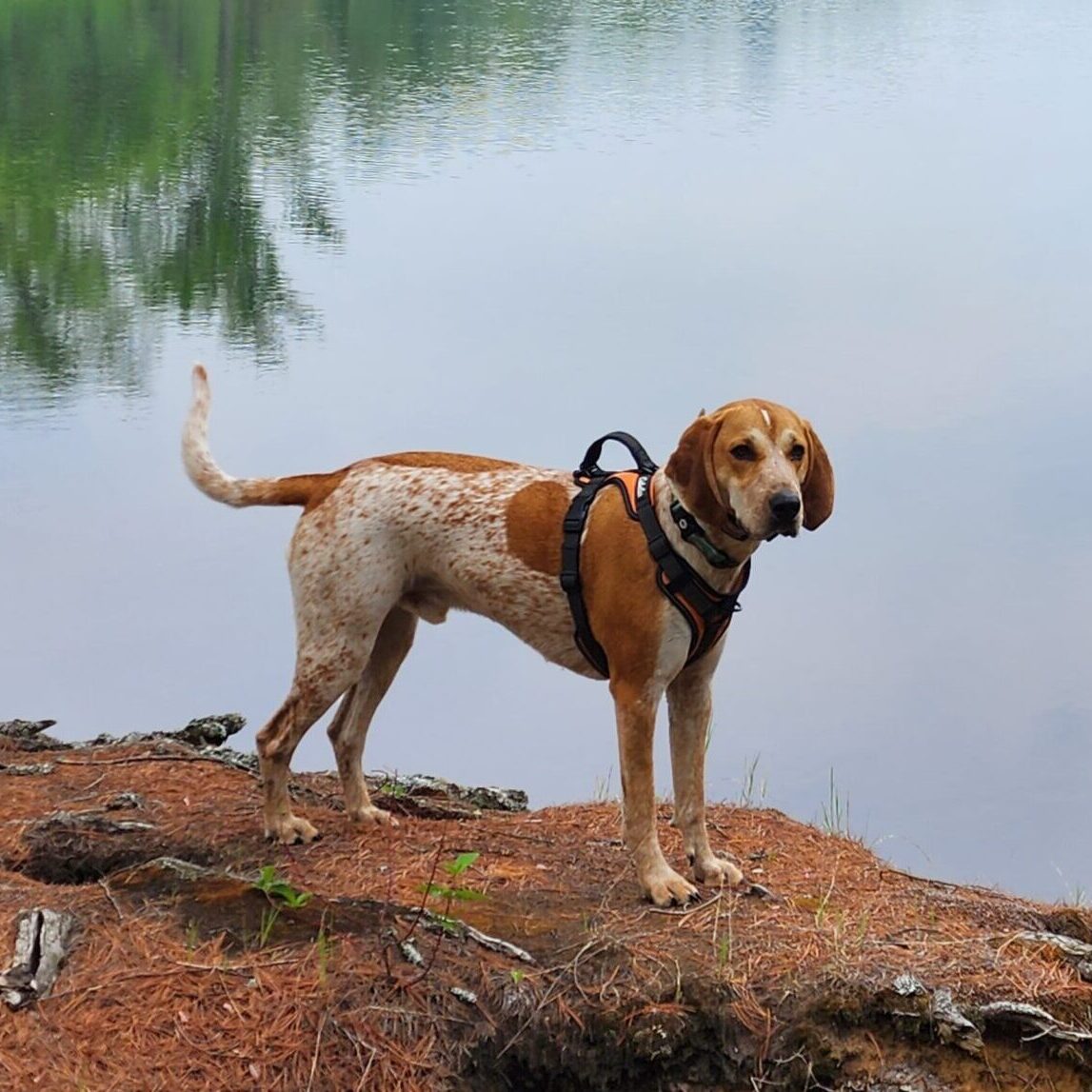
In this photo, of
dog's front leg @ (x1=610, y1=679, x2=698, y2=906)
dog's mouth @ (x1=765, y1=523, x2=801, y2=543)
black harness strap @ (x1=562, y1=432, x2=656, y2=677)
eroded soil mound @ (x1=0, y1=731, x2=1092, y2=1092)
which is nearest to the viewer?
eroded soil mound @ (x1=0, y1=731, x2=1092, y2=1092)

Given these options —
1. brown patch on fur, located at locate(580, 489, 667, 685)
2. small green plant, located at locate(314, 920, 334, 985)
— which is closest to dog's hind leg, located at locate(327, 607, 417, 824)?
brown patch on fur, located at locate(580, 489, 667, 685)

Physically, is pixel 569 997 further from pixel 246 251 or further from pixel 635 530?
pixel 246 251

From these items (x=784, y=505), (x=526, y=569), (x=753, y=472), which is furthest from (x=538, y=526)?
(x=784, y=505)

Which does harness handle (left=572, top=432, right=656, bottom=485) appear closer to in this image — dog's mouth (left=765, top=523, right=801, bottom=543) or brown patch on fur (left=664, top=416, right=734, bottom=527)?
brown patch on fur (left=664, top=416, right=734, bottom=527)

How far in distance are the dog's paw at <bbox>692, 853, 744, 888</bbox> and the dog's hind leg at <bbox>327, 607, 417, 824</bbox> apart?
1.22 meters

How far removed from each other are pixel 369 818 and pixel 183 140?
16.6 meters

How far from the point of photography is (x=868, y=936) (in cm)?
544

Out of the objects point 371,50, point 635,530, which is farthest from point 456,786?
point 371,50

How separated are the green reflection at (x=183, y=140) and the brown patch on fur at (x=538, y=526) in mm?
8666

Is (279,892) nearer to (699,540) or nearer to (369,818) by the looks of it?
(369,818)

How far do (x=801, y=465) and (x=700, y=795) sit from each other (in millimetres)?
1303

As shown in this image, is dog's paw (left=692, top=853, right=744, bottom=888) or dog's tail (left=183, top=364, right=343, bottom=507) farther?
dog's tail (left=183, top=364, right=343, bottom=507)

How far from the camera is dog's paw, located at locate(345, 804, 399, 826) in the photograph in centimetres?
650

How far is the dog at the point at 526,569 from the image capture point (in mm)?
5418
